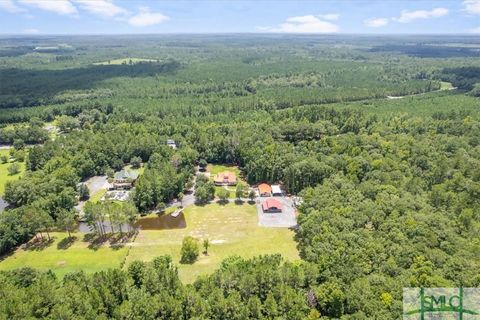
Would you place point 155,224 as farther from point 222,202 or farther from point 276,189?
point 276,189

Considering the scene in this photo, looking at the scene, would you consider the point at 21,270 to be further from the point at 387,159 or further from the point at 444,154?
the point at 444,154

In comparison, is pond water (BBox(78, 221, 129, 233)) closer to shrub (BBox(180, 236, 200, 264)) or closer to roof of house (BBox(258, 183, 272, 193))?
shrub (BBox(180, 236, 200, 264))

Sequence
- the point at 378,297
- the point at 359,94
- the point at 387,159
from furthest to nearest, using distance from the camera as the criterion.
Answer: the point at 359,94 < the point at 387,159 < the point at 378,297

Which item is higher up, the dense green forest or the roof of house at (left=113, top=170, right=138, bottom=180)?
the dense green forest

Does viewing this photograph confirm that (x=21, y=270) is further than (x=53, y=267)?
No

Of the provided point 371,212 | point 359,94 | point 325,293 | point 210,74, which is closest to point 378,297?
point 325,293

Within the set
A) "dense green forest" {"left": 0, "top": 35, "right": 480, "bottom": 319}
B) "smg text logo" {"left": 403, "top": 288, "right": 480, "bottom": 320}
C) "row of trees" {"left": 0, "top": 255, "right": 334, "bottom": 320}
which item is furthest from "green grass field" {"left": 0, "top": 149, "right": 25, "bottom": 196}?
"smg text logo" {"left": 403, "top": 288, "right": 480, "bottom": 320}

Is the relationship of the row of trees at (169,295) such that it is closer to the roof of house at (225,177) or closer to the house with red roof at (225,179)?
the house with red roof at (225,179)
